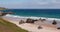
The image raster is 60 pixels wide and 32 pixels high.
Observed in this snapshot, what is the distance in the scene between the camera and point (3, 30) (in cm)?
1731

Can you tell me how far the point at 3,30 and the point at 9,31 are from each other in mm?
631

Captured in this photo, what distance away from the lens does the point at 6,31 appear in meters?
17.1

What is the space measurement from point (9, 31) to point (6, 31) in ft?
1.11

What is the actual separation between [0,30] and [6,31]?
637 mm

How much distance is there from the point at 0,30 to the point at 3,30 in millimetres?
318

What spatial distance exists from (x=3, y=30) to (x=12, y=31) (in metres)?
0.93

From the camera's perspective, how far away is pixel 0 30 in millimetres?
17172

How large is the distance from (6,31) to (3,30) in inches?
16.2

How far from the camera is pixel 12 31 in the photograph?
57.2 feet
